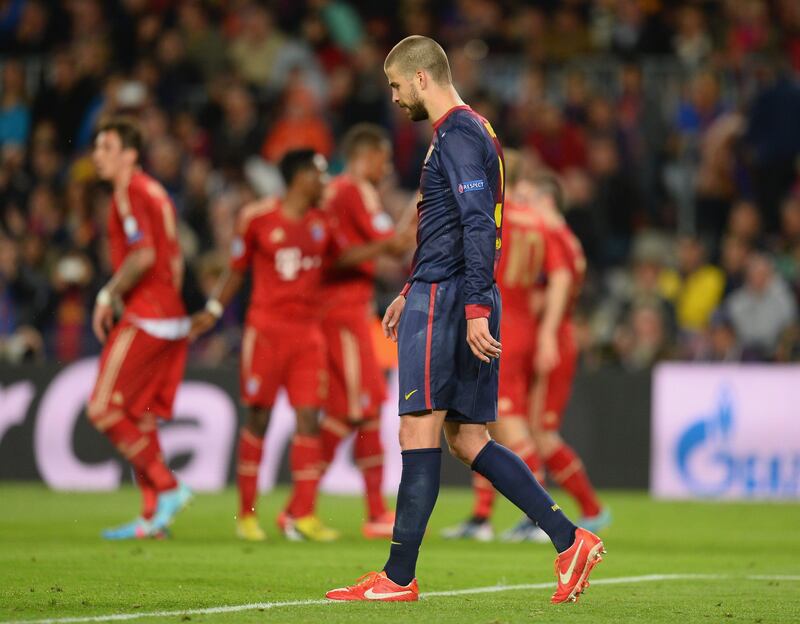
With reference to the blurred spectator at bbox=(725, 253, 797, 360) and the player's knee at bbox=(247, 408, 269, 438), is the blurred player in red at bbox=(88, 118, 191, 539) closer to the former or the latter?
the player's knee at bbox=(247, 408, 269, 438)

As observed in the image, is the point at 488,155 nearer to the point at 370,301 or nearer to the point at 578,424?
the point at 370,301

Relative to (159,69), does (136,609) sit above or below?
below

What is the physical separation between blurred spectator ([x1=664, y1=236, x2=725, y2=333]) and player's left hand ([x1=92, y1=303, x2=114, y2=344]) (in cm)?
827

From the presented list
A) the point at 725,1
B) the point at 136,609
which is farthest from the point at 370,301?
the point at 725,1

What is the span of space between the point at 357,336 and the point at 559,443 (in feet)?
5.30

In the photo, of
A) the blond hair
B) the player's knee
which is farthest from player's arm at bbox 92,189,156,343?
the blond hair

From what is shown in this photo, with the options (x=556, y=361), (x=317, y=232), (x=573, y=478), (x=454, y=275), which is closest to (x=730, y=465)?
(x=573, y=478)

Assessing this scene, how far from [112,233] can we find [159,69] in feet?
30.0

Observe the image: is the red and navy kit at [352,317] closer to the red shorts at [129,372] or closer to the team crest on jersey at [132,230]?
the red shorts at [129,372]

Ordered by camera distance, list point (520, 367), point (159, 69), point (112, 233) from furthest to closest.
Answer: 1. point (159, 69)
2. point (520, 367)
3. point (112, 233)

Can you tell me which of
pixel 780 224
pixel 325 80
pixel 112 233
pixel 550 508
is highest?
pixel 325 80

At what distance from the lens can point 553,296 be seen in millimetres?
10922

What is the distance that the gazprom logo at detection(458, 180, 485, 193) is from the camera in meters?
6.67

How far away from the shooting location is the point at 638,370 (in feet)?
49.3
